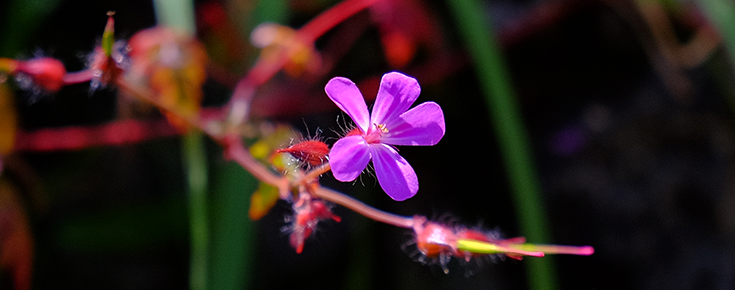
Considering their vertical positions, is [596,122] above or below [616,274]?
above

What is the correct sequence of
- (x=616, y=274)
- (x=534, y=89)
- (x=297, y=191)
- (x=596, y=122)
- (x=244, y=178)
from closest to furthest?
1. (x=297, y=191)
2. (x=244, y=178)
3. (x=616, y=274)
4. (x=596, y=122)
5. (x=534, y=89)

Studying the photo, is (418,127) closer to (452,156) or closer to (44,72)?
(44,72)

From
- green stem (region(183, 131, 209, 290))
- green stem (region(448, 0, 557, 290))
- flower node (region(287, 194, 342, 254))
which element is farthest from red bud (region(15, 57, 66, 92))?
green stem (region(448, 0, 557, 290))

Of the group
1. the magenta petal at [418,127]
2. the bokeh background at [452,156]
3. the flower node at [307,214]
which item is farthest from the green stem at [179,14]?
the magenta petal at [418,127]

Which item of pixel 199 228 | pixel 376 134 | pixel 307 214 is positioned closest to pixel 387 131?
pixel 376 134

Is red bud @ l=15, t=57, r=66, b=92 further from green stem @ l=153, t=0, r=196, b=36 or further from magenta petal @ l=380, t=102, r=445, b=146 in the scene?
magenta petal @ l=380, t=102, r=445, b=146

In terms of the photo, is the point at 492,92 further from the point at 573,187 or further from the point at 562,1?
the point at 562,1

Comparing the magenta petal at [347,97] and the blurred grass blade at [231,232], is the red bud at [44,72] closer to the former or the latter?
the blurred grass blade at [231,232]

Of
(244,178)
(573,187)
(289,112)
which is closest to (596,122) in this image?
(573,187)
